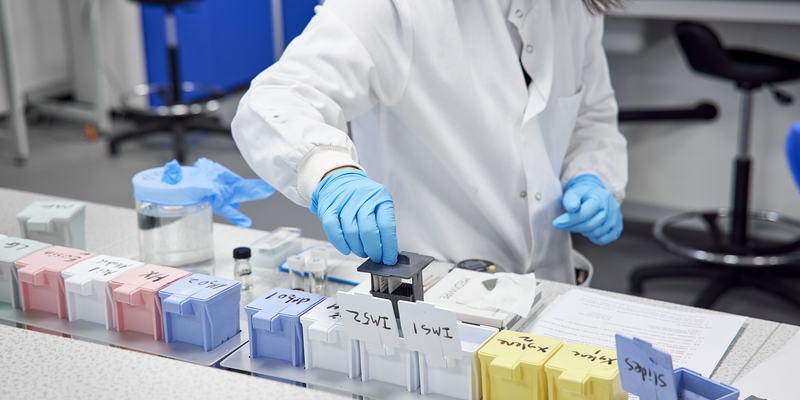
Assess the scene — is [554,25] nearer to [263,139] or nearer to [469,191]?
[469,191]

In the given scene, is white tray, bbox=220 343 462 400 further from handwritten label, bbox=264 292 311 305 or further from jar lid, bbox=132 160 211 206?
jar lid, bbox=132 160 211 206

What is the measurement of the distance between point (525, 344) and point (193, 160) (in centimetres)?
318

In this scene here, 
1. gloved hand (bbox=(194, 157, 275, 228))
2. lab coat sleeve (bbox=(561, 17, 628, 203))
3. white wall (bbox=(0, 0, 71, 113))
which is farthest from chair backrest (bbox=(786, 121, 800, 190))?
white wall (bbox=(0, 0, 71, 113))

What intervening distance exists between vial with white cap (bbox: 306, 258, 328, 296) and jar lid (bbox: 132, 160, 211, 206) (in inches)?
7.8

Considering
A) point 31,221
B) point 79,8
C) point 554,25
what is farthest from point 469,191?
point 79,8

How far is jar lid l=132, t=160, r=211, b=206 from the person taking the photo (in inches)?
42.9

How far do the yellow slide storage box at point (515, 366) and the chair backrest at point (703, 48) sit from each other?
5.89ft

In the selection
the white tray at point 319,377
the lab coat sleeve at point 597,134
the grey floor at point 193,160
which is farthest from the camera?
the grey floor at point 193,160

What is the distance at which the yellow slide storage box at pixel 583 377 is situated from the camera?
0.69m

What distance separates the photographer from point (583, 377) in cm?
69

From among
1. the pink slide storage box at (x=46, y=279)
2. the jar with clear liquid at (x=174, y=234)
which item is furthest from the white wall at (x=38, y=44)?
the pink slide storage box at (x=46, y=279)

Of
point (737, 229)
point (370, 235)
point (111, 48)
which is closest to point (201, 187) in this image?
point (370, 235)

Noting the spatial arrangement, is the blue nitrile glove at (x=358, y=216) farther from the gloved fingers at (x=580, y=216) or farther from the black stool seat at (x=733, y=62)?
the black stool seat at (x=733, y=62)

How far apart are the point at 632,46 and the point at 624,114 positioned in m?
0.25
